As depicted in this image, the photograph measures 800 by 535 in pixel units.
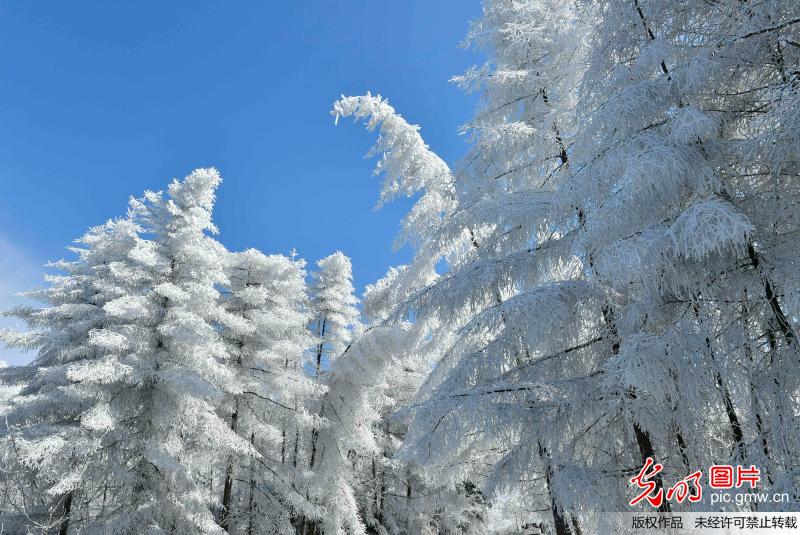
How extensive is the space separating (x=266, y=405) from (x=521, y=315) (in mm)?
8416

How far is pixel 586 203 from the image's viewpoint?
4.01m

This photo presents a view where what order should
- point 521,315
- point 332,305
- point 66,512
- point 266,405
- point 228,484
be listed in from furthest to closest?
point 332,305, point 266,405, point 228,484, point 66,512, point 521,315

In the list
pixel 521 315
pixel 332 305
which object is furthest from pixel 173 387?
pixel 521 315

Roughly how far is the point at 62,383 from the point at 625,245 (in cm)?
1127

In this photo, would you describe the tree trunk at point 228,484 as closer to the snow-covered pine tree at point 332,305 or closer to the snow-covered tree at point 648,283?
the snow-covered pine tree at point 332,305

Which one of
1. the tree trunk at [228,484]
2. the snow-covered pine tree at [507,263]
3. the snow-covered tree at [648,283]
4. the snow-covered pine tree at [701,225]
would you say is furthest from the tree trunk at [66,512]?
the snow-covered pine tree at [701,225]

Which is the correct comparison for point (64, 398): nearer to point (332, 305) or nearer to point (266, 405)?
point (266, 405)

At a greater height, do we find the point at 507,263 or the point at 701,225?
the point at 507,263

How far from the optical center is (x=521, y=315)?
13.0ft

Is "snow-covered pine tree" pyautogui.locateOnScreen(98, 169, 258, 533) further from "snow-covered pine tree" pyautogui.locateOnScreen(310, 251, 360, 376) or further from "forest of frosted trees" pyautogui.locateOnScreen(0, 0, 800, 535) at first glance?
"snow-covered pine tree" pyautogui.locateOnScreen(310, 251, 360, 376)

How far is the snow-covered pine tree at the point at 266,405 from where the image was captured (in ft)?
33.2

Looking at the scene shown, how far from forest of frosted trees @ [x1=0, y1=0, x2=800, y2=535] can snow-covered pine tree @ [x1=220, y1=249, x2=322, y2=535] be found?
0.07 metres

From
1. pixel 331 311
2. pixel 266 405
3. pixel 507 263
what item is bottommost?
pixel 266 405

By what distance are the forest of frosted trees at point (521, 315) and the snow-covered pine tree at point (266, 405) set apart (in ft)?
0.23
